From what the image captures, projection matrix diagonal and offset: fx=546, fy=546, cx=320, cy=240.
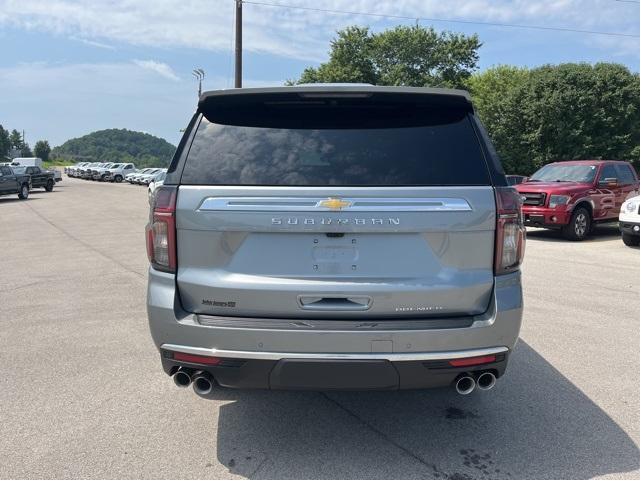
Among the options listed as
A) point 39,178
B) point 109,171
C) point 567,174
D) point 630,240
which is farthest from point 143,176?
point 630,240

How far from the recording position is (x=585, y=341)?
17.3 ft

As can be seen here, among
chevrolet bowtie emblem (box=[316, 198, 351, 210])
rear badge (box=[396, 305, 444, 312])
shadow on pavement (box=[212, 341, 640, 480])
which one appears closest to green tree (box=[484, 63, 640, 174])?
shadow on pavement (box=[212, 341, 640, 480])

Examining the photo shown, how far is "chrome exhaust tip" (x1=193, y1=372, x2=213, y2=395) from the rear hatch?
1.20 feet

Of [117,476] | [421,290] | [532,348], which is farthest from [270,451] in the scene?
[532,348]

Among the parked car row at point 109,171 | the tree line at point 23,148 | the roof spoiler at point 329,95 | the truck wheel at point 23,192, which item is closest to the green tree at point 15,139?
the tree line at point 23,148

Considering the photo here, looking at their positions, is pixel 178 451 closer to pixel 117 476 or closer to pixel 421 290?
pixel 117 476

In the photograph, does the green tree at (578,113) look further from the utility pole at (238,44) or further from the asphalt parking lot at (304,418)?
the asphalt parking lot at (304,418)

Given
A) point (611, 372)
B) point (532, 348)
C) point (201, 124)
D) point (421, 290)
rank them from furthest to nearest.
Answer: point (532, 348) → point (611, 372) → point (201, 124) → point (421, 290)

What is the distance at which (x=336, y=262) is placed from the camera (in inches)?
112

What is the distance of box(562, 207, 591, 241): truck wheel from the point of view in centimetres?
1280

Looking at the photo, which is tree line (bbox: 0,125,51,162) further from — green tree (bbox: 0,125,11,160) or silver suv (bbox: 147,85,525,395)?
silver suv (bbox: 147,85,525,395)

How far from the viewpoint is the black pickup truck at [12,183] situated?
25.4 m

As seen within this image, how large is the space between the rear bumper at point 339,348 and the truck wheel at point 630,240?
10.8 m

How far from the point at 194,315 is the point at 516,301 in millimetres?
1729
